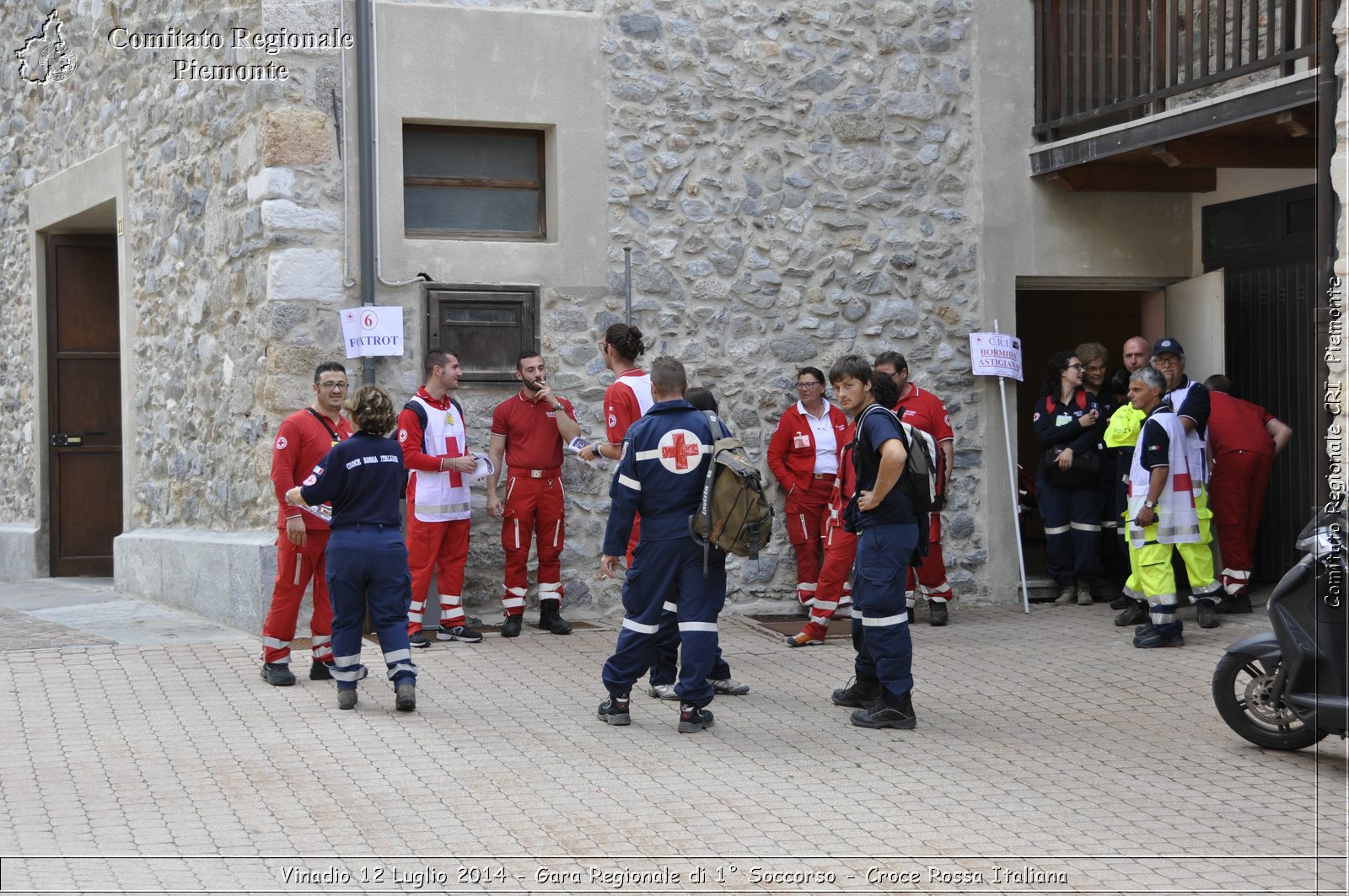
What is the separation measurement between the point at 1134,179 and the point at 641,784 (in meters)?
7.12

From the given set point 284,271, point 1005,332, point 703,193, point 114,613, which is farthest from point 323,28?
point 1005,332

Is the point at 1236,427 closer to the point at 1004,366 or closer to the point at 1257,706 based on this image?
the point at 1004,366

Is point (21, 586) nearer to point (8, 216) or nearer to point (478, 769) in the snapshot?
point (8, 216)

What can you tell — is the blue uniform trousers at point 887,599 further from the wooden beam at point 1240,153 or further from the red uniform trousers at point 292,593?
the wooden beam at point 1240,153

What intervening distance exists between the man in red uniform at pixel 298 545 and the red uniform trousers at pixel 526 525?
64.6 inches

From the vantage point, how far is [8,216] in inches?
558

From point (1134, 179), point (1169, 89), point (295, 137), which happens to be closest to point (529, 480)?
point (295, 137)

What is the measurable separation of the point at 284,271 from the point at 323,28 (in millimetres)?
1600

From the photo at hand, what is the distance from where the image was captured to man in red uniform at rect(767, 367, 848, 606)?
33.8ft

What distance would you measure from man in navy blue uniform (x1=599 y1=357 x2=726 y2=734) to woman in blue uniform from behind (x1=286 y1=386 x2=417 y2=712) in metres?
1.15

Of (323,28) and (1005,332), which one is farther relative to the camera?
(1005,332)

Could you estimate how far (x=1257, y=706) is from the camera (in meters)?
→ 6.56

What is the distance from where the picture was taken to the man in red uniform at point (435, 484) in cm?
912

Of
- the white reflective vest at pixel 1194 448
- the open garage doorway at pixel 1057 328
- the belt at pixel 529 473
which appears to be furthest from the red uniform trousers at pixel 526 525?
the open garage doorway at pixel 1057 328
